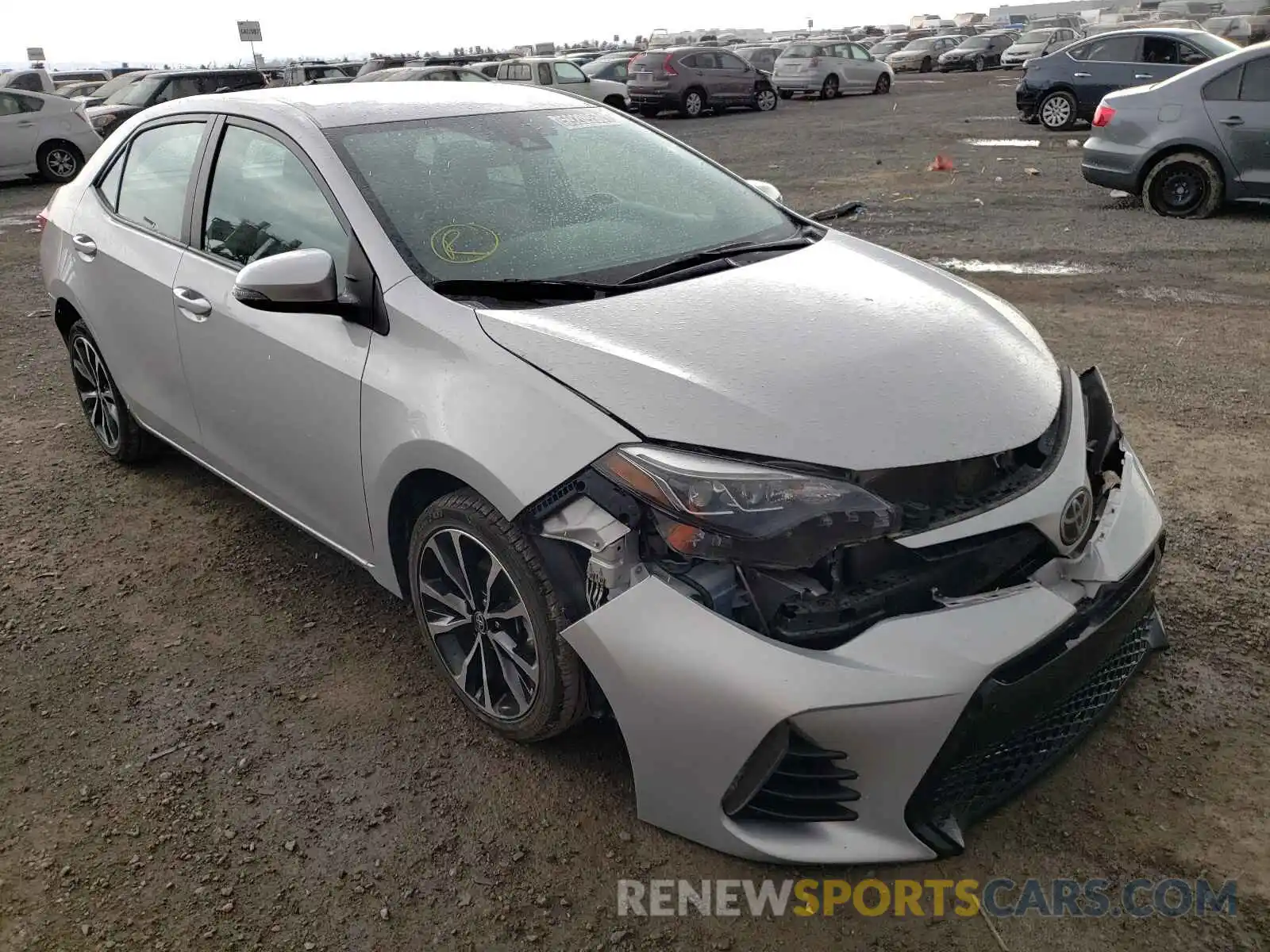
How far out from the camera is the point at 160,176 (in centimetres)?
381

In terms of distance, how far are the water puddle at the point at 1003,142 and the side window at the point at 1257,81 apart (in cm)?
605

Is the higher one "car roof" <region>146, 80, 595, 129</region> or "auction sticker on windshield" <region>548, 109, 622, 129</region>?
"car roof" <region>146, 80, 595, 129</region>

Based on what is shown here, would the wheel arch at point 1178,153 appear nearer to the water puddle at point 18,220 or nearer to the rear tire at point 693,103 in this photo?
the water puddle at point 18,220

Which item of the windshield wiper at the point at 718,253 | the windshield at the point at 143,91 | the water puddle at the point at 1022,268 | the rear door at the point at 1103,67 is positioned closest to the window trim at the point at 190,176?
the windshield wiper at the point at 718,253

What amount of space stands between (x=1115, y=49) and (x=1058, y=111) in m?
1.43

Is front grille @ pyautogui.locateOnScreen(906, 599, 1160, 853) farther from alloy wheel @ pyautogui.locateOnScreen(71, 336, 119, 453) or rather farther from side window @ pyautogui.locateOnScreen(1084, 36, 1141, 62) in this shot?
side window @ pyautogui.locateOnScreen(1084, 36, 1141, 62)

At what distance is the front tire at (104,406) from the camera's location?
14.3ft

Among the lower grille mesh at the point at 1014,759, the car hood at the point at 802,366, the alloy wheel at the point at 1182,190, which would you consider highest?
the car hood at the point at 802,366

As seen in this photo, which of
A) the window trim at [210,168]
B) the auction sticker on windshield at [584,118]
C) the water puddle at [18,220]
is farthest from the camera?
the water puddle at [18,220]

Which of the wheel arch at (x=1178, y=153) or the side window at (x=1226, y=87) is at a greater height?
the side window at (x=1226, y=87)

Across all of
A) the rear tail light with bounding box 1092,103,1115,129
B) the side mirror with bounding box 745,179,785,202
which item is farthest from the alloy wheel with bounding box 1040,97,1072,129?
the side mirror with bounding box 745,179,785,202

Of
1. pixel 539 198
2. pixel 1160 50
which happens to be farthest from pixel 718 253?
pixel 1160 50

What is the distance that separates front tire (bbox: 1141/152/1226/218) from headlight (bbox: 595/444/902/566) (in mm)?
8624

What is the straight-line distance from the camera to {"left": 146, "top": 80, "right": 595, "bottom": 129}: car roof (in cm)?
318
